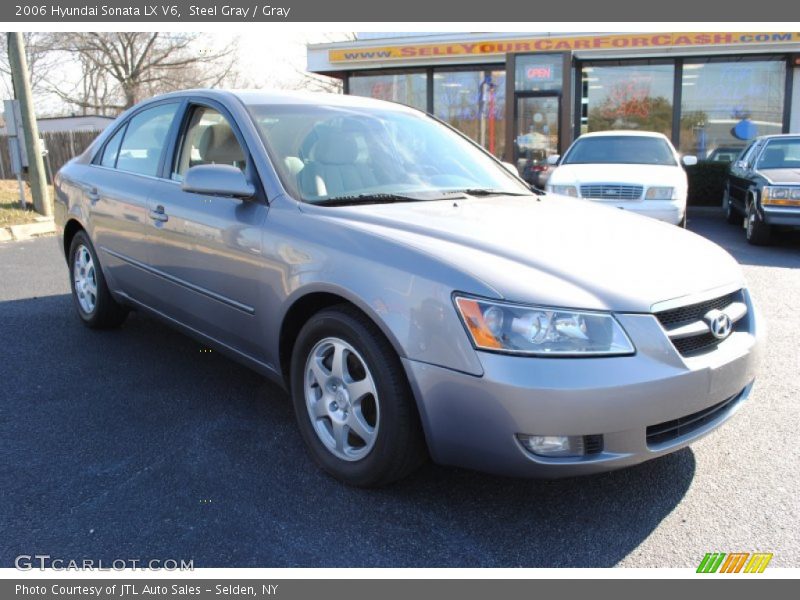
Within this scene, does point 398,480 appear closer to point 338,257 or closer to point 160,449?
point 338,257

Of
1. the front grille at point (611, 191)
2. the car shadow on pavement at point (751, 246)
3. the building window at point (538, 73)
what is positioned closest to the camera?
the car shadow on pavement at point (751, 246)

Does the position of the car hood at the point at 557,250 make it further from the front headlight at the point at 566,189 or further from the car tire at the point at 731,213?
the car tire at the point at 731,213

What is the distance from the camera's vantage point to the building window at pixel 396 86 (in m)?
19.1

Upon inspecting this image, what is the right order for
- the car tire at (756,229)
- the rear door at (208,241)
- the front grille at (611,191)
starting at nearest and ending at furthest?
the rear door at (208,241) < the front grille at (611,191) < the car tire at (756,229)

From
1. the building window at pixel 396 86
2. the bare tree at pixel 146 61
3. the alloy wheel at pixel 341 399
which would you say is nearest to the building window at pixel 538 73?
the building window at pixel 396 86

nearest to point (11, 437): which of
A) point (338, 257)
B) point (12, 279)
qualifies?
point (338, 257)

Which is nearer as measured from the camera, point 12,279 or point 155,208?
point 155,208

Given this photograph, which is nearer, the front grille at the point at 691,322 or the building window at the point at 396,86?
the front grille at the point at 691,322

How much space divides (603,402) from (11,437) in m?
2.84

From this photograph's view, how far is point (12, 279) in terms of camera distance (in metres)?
7.21

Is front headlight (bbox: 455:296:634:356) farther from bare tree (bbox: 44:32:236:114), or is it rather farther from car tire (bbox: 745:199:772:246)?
bare tree (bbox: 44:32:236:114)

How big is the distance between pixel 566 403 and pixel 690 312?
2.29ft

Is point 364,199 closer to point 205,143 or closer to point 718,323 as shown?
point 205,143
